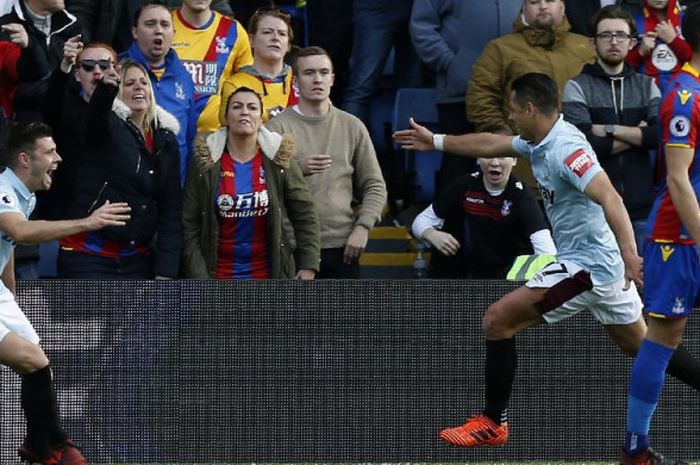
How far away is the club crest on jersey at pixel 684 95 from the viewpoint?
24.3 feet

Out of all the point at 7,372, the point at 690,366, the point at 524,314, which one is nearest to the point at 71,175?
the point at 7,372

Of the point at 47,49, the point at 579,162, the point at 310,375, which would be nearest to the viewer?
the point at 579,162

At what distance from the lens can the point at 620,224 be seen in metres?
7.43

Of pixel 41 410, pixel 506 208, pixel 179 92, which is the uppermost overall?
pixel 179 92

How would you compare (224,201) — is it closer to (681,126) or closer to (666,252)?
(666,252)

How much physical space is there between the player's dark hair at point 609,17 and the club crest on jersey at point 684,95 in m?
2.99

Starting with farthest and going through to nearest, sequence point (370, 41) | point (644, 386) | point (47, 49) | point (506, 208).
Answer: point (370, 41)
point (506, 208)
point (47, 49)
point (644, 386)

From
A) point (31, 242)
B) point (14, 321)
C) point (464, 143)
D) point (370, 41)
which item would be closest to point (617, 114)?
point (464, 143)

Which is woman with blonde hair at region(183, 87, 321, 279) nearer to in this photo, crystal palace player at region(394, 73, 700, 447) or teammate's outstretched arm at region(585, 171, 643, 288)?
crystal palace player at region(394, 73, 700, 447)

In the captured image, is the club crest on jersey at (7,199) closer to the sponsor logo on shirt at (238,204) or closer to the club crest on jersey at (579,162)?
the sponsor logo on shirt at (238,204)

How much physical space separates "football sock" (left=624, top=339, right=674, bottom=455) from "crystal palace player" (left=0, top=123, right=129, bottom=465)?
259 centimetres

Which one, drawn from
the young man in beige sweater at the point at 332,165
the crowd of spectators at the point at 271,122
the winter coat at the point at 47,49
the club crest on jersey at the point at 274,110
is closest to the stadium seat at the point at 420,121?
the crowd of spectators at the point at 271,122

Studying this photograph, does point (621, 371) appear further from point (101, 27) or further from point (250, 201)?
A: point (101, 27)

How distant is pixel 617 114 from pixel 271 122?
2.24 metres
